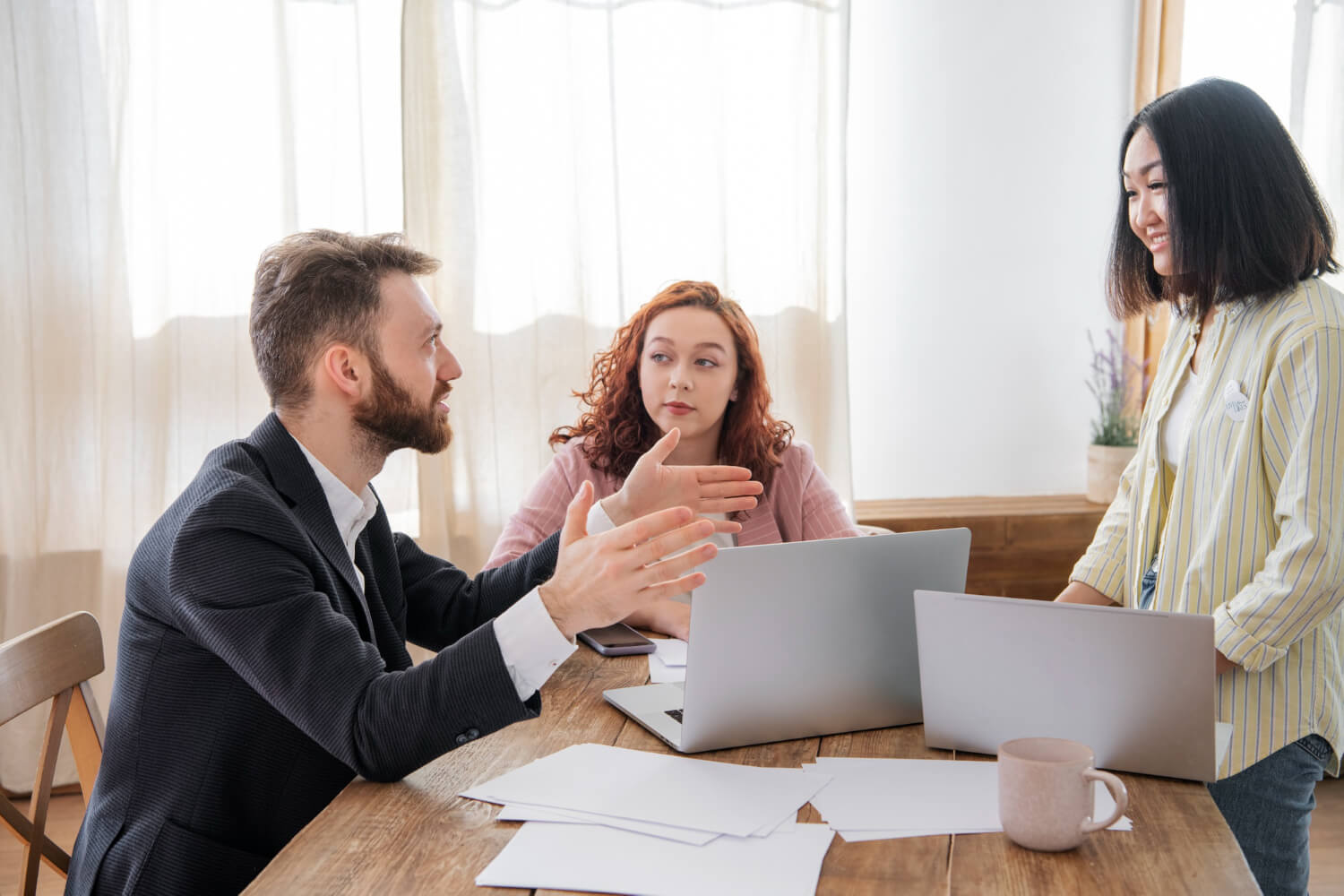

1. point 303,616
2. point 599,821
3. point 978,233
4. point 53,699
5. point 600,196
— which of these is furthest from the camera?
point 978,233

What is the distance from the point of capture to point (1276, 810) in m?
1.47

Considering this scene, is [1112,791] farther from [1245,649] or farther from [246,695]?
[246,695]

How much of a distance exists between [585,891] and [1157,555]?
45.1 inches

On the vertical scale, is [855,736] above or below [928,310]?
below

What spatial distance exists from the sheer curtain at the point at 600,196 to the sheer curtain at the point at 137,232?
0.98 feet

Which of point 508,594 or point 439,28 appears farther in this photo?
point 439,28

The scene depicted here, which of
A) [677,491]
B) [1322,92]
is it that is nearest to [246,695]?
[677,491]

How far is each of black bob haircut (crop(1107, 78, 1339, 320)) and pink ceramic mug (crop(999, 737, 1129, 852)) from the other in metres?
0.88

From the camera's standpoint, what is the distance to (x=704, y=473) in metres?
1.67

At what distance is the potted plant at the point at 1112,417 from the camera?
3.20 meters

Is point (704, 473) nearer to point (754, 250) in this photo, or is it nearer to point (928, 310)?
point (754, 250)

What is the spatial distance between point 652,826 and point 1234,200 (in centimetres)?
119

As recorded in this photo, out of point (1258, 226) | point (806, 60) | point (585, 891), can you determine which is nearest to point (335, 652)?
point (585, 891)

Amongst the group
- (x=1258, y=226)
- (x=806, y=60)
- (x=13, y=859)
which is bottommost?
(x=13, y=859)
